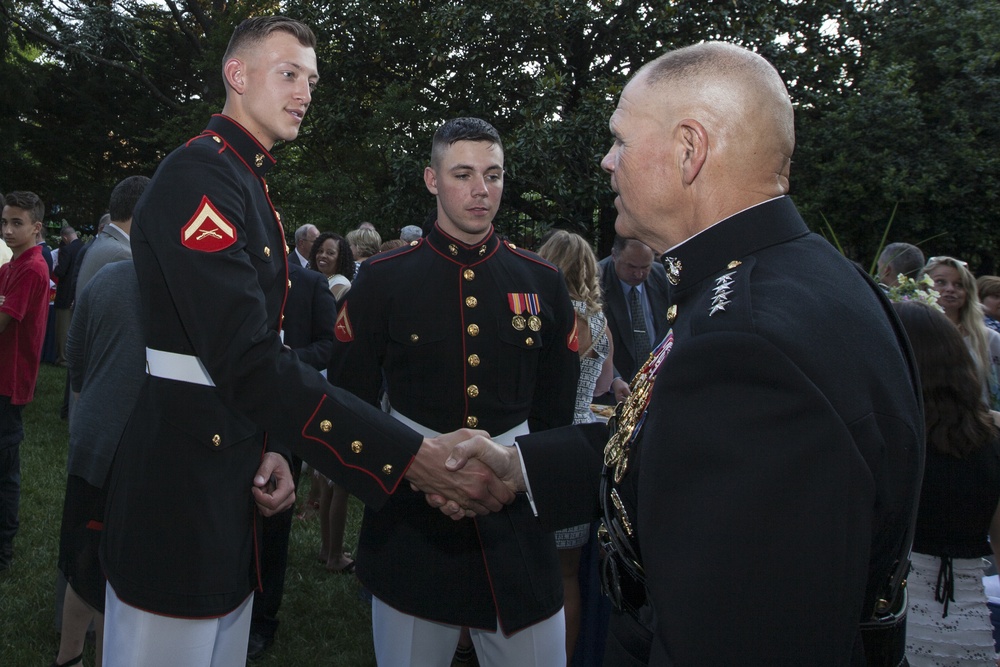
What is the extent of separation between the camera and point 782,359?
116 centimetres

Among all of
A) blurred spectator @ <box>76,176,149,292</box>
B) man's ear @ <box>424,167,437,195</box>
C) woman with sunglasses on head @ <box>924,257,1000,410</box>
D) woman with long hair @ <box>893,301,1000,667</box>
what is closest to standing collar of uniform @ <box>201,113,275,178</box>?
man's ear @ <box>424,167,437,195</box>

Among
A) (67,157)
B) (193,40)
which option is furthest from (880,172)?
(67,157)

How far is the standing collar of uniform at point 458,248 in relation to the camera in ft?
10.1

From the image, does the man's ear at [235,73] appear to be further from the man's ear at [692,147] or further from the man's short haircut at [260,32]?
the man's ear at [692,147]

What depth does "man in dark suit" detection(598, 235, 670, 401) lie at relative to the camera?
545 centimetres

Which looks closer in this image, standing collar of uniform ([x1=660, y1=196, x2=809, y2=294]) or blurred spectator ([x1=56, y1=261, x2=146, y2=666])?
standing collar of uniform ([x1=660, y1=196, x2=809, y2=294])

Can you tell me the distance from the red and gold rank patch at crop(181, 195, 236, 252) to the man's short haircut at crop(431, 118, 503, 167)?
1.23 meters

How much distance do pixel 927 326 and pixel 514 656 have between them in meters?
1.85

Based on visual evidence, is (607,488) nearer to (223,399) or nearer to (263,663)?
(223,399)

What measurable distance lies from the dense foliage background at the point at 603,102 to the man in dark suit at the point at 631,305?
5.36 meters

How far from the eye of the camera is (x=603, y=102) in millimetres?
10797

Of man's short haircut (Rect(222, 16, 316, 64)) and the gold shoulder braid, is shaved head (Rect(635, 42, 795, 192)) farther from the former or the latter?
man's short haircut (Rect(222, 16, 316, 64))

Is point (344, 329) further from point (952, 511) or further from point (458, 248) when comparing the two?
point (952, 511)

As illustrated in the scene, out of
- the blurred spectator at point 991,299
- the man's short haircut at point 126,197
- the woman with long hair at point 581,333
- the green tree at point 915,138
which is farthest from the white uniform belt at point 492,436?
the green tree at point 915,138
